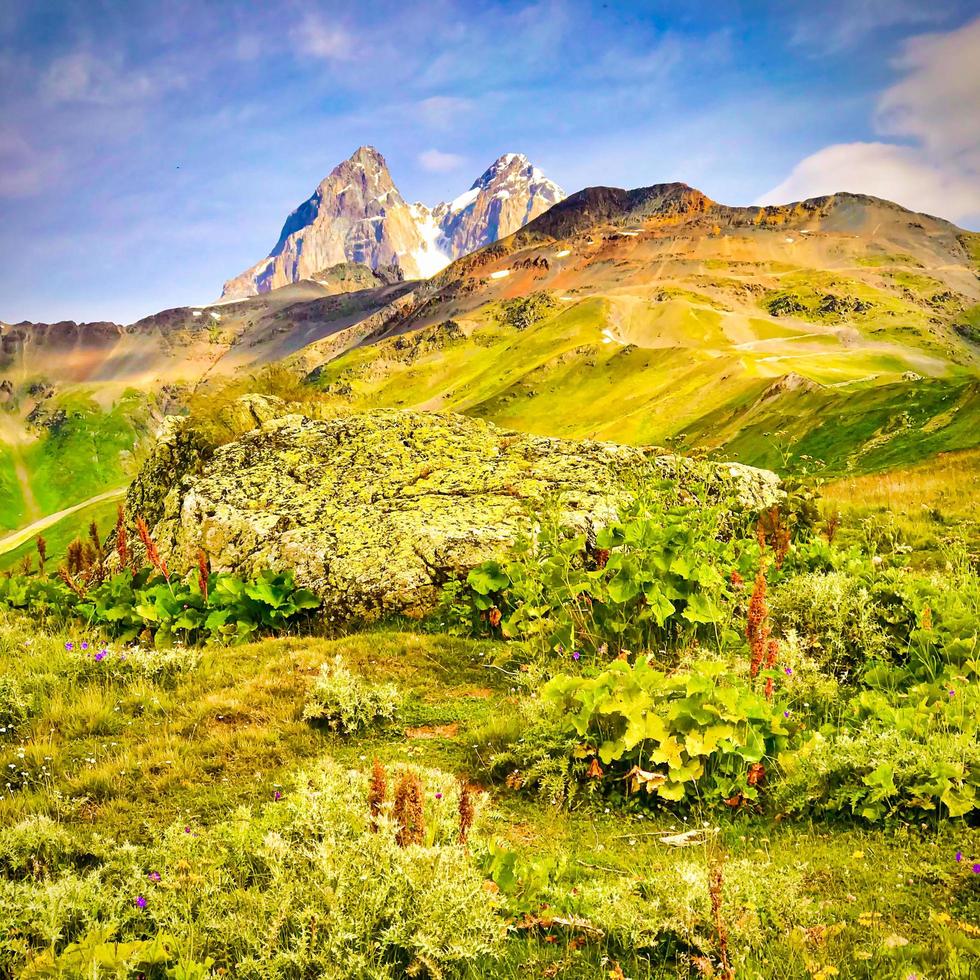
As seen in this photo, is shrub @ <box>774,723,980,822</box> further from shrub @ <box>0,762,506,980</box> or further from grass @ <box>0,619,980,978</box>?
shrub @ <box>0,762,506,980</box>

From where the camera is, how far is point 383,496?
1249 cm

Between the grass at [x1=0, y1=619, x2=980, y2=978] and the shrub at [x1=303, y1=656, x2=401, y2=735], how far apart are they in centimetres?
18

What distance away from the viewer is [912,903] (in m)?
3.95

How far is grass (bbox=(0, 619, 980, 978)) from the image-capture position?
3.64 metres

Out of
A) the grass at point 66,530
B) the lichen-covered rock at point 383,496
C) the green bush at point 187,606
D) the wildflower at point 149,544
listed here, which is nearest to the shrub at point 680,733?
the lichen-covered rock at point 383,496

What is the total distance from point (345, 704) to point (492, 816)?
7.69 ft

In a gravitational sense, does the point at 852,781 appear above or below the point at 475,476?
below

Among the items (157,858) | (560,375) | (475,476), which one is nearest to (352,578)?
(475,476)

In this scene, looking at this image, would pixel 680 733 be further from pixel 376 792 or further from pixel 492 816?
pixel 376 792

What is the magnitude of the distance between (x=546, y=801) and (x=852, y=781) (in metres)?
2.40

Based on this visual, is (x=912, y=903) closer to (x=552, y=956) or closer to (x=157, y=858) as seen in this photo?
(x=552, y=956)

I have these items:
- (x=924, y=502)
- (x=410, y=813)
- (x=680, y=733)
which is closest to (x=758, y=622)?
(x=680, y=733)

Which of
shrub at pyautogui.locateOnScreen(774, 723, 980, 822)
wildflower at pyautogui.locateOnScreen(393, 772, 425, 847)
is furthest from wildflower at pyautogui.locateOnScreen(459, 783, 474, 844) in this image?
shrub at pyautogui.locateOnScreen(774, 723, 980, 822)

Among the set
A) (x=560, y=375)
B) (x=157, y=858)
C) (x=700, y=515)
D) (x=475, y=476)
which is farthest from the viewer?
(x=560, y=375)
